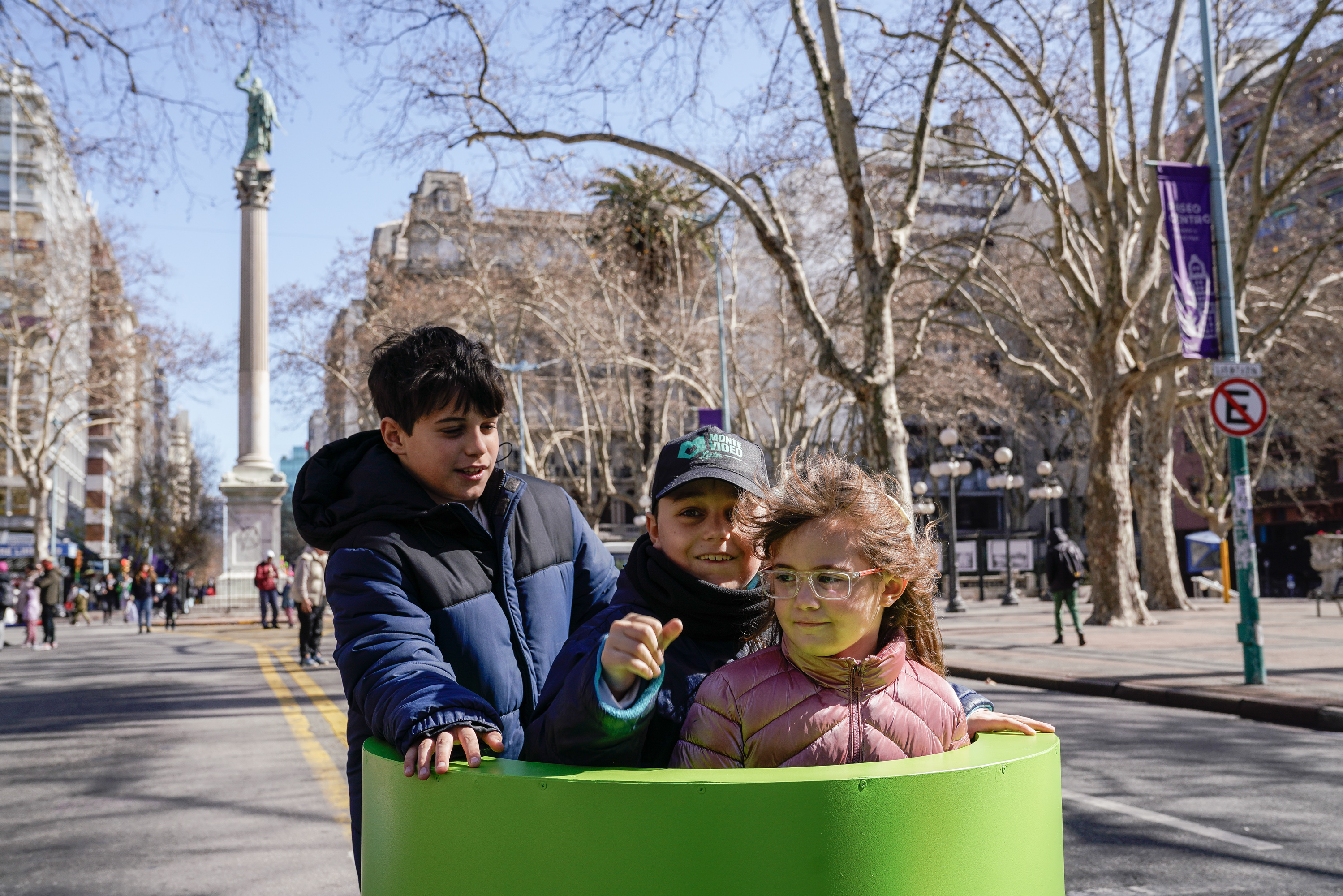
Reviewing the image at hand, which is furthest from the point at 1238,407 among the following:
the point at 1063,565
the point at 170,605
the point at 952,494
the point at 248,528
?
the point at 248,528

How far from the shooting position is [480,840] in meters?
1.72

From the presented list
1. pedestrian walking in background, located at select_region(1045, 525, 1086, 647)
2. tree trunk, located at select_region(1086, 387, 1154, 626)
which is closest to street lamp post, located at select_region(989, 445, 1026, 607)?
tree trunk, located at select_region(1086, 387, 1154, 626)

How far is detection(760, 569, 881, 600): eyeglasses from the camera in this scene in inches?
74.9

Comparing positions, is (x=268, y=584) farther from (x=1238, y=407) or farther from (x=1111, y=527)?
(x=1238, y=407)

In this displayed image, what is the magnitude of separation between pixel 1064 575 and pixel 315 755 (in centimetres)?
1066

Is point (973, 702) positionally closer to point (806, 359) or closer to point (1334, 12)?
point (1334, 12)

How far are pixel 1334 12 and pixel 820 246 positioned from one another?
35.7 feet

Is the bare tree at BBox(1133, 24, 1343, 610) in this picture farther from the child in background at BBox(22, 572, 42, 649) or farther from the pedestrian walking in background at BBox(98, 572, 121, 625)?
the pedestrian walking in background at BBox(98, 572, 121, 625)

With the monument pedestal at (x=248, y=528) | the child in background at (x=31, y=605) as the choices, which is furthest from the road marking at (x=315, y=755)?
the monument pedestal at (x=248, y=528)

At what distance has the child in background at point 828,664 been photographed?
1.86 metres

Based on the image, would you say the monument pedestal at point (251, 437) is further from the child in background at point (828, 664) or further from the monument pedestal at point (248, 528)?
the child in background at point (828, 664)

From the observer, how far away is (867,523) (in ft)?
6.40

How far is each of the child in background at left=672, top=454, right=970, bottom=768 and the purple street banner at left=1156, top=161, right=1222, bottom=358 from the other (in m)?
11.6

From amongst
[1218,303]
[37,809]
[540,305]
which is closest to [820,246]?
[540,305]
